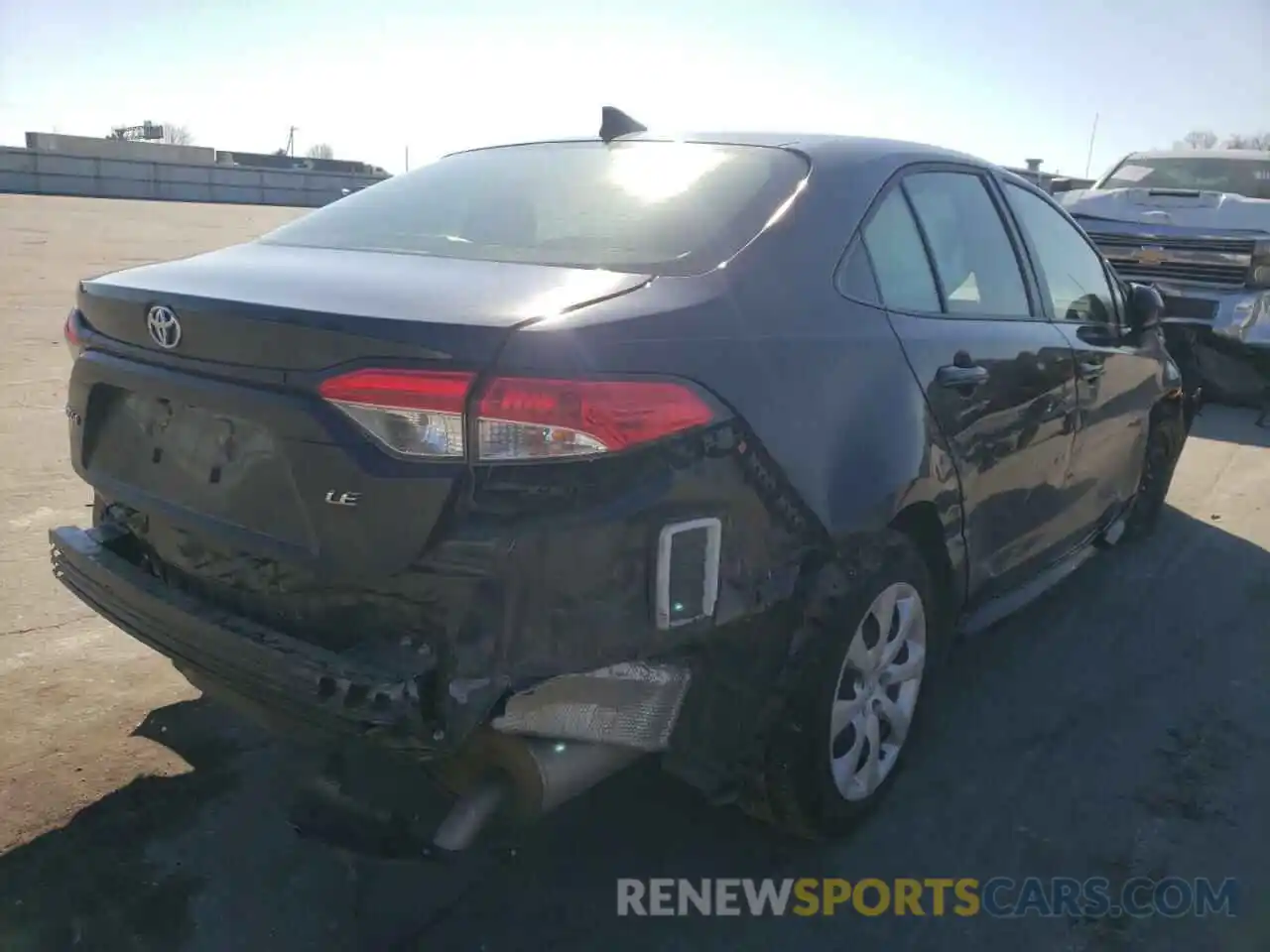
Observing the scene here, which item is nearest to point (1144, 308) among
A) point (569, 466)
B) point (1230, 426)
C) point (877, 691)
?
point (877, 691)

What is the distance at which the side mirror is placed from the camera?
15.0 feet

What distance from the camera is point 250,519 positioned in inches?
88.1

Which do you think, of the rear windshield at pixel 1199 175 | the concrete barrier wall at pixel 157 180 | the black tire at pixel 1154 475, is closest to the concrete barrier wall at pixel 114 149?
the concrete barrier wall at pixel 157 180

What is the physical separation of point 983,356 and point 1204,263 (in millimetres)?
6622

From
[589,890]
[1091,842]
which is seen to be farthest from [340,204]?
[1091,842]

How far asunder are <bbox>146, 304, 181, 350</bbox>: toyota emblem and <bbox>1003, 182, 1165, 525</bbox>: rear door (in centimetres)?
292

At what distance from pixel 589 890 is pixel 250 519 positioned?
49.3 inches

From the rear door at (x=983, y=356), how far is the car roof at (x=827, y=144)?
8 cm

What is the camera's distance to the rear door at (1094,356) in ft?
13.2

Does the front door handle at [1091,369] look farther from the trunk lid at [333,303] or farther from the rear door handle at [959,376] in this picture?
the trunk lid at [333,303]

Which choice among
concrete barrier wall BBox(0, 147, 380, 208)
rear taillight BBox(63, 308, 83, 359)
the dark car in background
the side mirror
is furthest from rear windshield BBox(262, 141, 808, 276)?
concrete barrier wall BBox(0, 147, 380, 208)

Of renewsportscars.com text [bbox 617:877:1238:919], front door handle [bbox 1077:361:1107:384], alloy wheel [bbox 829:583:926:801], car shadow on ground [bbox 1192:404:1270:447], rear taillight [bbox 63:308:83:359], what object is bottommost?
renewsportscars.com text [bbox 617:877:1238:919]

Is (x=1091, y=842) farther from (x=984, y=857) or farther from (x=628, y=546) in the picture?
(x=628, y=546)

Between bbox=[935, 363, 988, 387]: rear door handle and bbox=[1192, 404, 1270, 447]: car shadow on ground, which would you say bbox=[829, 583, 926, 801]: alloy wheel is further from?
bbox=[1192, 404, 1270, 447]: car shadow on ground
